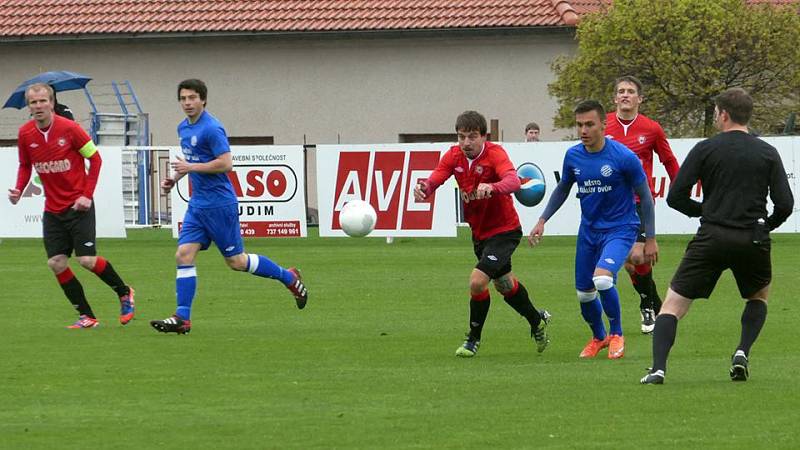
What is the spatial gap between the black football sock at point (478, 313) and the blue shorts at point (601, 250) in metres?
0.66

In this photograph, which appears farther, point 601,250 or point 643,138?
point 643,138

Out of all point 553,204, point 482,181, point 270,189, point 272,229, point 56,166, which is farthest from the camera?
point 272,229

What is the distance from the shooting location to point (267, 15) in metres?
41.2

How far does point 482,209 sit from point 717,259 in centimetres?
254

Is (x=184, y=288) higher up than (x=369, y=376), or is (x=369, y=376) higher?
(x=184, y=288)

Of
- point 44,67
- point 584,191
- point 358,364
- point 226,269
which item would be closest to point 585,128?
point 584,191

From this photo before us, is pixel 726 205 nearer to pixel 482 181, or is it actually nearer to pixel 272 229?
pixel 482 181

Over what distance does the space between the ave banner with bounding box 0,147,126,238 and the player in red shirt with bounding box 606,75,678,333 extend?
1366cm

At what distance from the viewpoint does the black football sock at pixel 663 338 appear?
381 inches

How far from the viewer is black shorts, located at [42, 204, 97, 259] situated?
13.9 m

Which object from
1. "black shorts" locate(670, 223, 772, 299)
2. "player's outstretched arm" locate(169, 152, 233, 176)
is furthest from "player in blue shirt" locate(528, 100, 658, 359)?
"player's outstretched arm" locate(169, 152, 233, 176)

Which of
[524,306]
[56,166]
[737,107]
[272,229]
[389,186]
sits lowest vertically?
[272,229]

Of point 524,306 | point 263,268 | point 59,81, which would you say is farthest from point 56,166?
point 59,81

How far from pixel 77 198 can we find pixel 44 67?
29513mm
